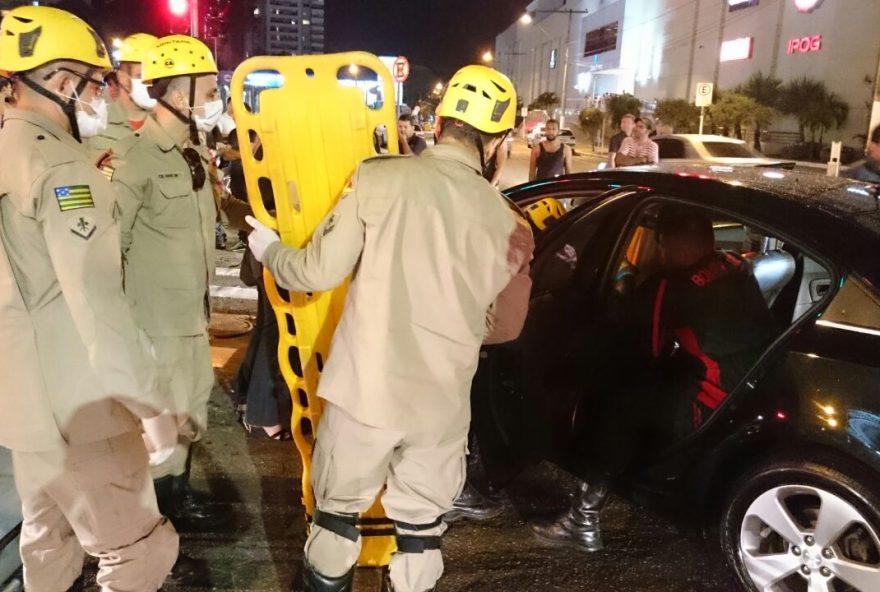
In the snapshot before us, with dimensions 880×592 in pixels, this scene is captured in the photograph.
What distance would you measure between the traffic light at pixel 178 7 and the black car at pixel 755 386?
10017mm

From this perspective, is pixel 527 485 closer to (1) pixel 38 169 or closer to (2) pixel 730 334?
(2) pixel 730 334

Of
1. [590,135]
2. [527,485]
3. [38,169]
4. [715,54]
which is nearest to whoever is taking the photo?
[38,169]

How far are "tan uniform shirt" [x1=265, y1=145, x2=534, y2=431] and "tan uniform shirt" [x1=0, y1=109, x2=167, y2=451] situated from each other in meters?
0.48

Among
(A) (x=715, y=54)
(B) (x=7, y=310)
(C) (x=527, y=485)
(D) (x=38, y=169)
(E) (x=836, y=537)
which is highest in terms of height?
(A) (x=715, y=54)

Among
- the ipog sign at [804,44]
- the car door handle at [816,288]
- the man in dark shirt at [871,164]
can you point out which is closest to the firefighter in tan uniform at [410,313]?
the car door handle at [816,288]

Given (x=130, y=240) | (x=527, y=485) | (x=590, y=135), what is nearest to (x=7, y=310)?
(x=130, y=240)

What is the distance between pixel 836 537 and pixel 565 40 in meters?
71.9

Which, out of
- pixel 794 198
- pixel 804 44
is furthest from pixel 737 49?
pixel 794 198

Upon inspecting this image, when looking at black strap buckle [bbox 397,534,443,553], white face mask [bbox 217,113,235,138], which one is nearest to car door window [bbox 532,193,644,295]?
black strap buckle [bbox 397,534,443,553]

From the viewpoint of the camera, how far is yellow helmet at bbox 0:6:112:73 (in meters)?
2.18

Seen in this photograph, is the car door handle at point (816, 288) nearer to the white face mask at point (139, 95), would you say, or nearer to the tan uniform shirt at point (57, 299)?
the tan uniform shirt at point (57, 299)

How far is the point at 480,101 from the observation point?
2.24 m

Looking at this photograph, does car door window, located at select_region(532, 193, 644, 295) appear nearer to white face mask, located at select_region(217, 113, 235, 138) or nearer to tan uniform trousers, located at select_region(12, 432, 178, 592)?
white face mask, located at select_region(217, 113, 235, 138)

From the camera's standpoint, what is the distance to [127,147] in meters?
2.91
